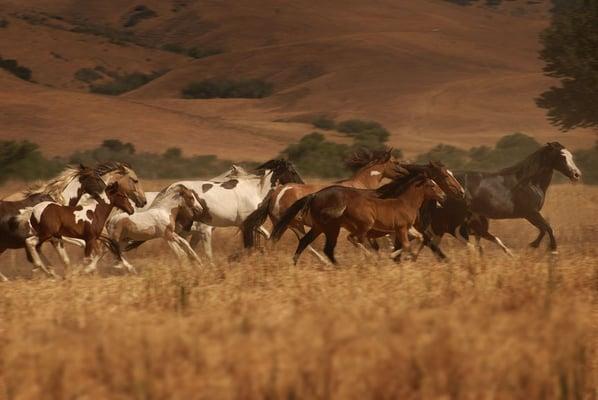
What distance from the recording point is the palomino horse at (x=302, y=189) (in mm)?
15852

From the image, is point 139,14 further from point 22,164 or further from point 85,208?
point 85,208

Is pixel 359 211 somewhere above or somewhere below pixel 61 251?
above

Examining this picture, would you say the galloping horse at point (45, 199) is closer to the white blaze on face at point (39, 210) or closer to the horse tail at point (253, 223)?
the white blaze on face at point (39, 210)

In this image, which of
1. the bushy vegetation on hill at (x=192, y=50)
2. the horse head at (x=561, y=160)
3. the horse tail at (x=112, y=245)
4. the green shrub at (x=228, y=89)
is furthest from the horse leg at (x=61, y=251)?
the bushy vegetation on hill at (x=192, y=50)

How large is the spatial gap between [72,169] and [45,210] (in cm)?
185

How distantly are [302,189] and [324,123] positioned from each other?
192 ft

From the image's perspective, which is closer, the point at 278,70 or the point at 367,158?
the point at 367,158

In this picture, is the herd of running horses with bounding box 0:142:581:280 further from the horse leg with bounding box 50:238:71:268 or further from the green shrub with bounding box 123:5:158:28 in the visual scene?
the green shrub with bounding box 123:5:158:28

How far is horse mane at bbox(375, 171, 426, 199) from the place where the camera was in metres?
14.4

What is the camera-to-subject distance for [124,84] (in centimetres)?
10431

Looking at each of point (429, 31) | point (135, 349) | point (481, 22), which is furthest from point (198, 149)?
point (481, 22)

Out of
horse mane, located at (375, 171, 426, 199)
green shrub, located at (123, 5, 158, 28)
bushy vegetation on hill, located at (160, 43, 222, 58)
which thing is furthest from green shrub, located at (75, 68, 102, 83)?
horse mane, located at (375, 171, 426, 199)

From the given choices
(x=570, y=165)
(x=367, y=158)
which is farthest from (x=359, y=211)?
(x=570, y=165)

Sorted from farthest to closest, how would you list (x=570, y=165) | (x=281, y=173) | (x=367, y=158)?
(x=281, y=173) < (x=367, y=158) < (x=570, y=165)
